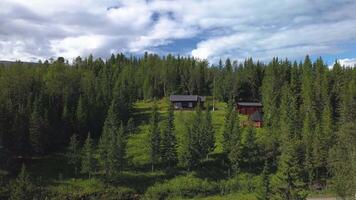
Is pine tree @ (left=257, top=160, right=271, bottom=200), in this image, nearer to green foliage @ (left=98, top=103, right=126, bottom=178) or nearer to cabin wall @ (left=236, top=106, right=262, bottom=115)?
green foliage @ (left=98, top=103, right=126, bottom=178)

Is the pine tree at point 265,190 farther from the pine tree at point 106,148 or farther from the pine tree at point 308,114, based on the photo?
the pine tree at point 106,148

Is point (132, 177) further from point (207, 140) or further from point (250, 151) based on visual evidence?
point (250, 151)

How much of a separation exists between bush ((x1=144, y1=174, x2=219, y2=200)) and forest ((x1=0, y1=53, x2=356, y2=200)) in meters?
0.15

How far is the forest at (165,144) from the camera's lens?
6888 centimetres

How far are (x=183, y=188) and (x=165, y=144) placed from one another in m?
9.40

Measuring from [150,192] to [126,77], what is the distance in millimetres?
79490

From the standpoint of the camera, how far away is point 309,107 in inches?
3762

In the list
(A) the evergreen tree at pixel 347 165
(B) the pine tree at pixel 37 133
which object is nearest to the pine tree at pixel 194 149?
(B) the pine tree at pixel 37 133

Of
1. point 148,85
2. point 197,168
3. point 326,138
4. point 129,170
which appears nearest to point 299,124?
point 326,138

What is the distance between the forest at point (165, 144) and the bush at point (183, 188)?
0.15 m

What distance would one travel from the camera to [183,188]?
71.1 meters

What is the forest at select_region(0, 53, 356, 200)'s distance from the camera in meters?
68.9

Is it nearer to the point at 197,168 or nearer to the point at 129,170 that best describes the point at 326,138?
the point at 197,168

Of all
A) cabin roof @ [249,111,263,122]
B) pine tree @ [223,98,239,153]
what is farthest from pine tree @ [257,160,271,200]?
cabin roof @ [249,111,263,122]
